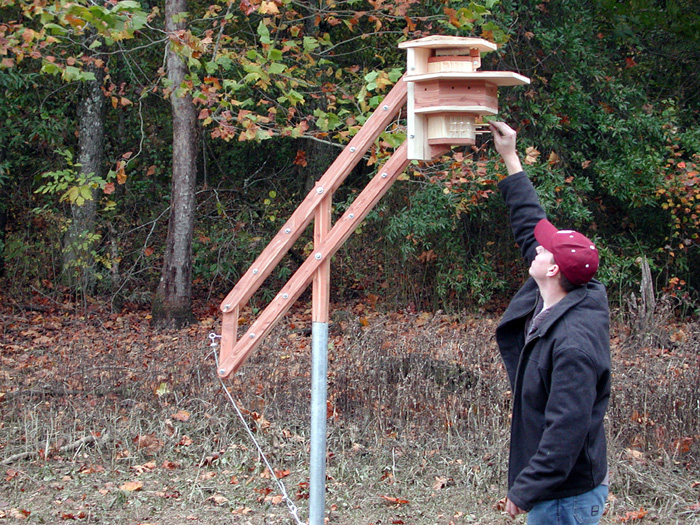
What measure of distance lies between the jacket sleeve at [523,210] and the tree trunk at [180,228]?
6.73 m

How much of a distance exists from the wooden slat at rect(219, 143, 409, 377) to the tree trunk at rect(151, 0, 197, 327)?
6277mm

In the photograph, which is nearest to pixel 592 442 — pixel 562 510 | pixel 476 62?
pixel 562 510

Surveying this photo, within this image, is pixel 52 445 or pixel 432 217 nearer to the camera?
pixel 52 445

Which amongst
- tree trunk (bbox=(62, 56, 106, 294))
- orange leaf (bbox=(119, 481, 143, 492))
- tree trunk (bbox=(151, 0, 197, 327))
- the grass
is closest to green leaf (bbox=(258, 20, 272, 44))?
the grass

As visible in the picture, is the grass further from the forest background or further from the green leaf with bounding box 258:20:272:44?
the green leaf with bounding box 258:20:272:44

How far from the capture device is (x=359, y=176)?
11.5m

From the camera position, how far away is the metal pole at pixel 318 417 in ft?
10.8

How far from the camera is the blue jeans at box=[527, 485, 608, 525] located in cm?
239

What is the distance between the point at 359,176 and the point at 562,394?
30.7 ft

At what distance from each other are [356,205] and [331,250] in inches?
9.0

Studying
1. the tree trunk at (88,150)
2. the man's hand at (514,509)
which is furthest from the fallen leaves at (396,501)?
the tree trunk at (88,150)

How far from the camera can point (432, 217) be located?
9578 millimetres

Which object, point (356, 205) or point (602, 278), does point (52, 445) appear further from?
point (602, 278)

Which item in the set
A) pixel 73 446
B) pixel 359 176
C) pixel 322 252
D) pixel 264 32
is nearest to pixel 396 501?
pixel 322 252
